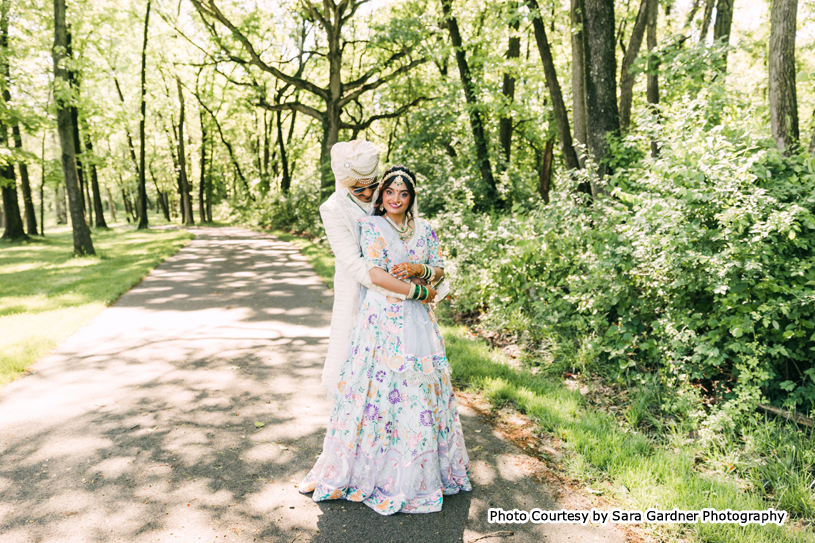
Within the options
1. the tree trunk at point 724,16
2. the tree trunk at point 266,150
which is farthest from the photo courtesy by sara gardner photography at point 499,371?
the tree trunk at point 266,150

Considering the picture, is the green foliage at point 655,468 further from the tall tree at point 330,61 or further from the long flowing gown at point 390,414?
the tall tree at point 330,61

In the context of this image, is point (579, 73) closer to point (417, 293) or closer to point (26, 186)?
point (417, 293)

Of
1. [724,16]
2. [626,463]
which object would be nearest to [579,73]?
[724,16]

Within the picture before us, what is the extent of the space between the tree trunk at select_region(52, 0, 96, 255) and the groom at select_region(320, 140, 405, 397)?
12.2m

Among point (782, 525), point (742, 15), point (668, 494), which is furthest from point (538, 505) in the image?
point (742, 15)

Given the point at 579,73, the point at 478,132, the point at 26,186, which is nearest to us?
the point at 579,73

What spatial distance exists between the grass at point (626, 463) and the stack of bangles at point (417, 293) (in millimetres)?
1742

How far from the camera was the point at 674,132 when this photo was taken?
4.72 m

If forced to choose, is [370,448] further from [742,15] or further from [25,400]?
[742,15]

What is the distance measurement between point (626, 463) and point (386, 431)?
5.86 feet

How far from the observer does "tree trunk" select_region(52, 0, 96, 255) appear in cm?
1211

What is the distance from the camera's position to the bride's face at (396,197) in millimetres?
3193

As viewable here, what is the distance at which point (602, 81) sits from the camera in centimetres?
678

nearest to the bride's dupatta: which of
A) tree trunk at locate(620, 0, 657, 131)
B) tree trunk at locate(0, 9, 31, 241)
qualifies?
tree trunk at locate(620, 0, 657, 131)
